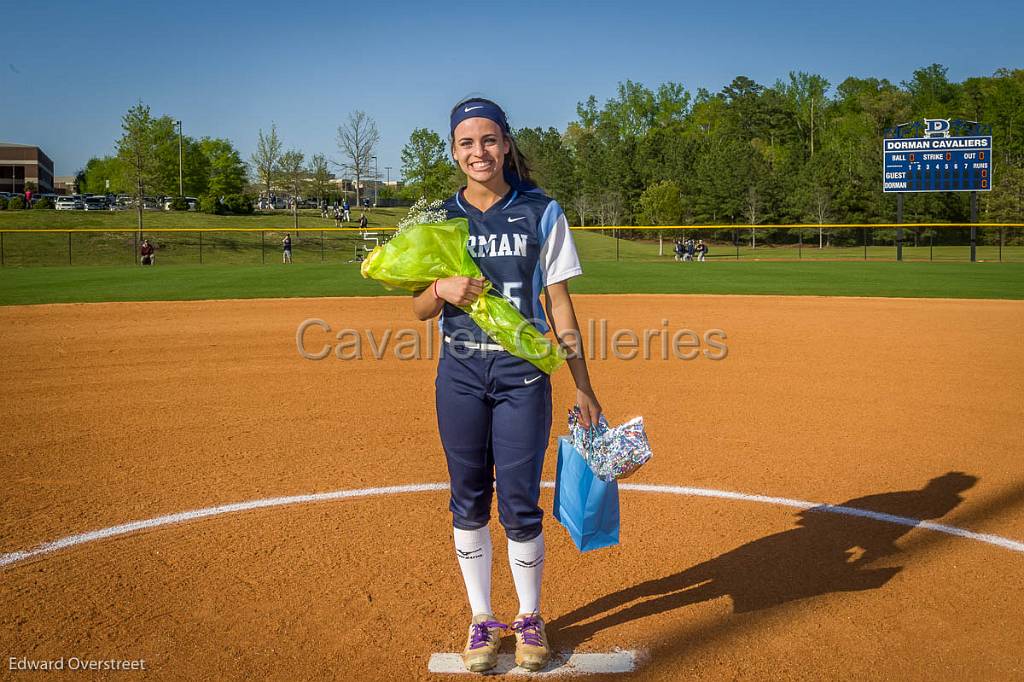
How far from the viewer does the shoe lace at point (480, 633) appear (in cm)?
352

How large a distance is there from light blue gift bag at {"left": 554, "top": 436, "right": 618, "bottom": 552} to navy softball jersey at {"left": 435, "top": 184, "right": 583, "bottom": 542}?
0.19 m

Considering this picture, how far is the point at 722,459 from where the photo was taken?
260 inches

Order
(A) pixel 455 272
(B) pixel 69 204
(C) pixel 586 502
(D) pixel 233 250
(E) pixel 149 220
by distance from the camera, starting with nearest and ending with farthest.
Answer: (A) pixel 455 272 < (C) pixel 586 502 < (D) pixel 233 250 < (E) pixel 149 220 < (B) pixel 69 204

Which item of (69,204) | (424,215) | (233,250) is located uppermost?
(69,204)

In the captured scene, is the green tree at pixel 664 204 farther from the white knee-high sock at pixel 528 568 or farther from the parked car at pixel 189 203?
the white knee-high sock at pixel 528 568

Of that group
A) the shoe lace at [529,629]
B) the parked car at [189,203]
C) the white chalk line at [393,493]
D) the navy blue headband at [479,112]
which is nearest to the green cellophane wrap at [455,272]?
the navy blue headband at [479,112]

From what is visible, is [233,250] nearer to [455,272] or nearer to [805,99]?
[455,272]

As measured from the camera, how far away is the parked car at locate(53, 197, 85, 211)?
6475 centimetres

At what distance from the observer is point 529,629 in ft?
11.6

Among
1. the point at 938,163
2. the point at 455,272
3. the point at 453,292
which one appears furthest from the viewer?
the point at 938,163

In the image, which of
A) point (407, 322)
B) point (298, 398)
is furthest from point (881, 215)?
point (298, 398)

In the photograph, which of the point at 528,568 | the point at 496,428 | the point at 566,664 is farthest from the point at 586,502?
the point at 566,664

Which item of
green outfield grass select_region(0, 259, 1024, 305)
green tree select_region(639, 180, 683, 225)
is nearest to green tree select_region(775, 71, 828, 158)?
green tree select_region(639, 180, 683, 225)

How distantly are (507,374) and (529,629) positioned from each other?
1.12 meters
